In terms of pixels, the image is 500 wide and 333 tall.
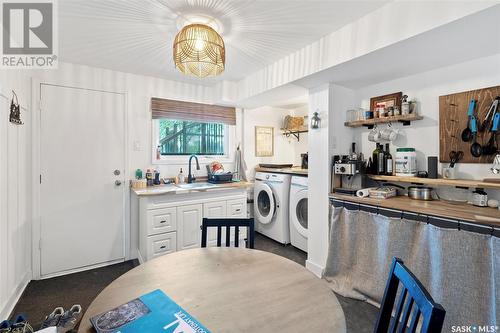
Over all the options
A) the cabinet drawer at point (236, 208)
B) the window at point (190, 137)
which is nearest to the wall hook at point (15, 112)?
the window at point (190, 137)

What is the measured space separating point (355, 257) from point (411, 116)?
1407mm

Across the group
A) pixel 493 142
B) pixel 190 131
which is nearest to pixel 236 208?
pixel 190 131

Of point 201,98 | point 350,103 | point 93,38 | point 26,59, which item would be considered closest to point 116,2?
point 93,38

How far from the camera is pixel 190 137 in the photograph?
357 centimetres

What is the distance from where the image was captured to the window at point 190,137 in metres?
3.35

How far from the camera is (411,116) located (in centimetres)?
220

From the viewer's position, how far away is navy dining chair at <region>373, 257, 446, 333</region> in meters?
0.70

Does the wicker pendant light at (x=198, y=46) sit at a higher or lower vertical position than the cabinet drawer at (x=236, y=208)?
higher

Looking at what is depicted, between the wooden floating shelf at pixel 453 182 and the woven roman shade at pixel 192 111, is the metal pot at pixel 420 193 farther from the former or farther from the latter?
the woven roman shade at pixel 192 111

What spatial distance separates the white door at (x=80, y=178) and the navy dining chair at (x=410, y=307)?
114 inches

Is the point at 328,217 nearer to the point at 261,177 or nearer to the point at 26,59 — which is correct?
the point at 261,177

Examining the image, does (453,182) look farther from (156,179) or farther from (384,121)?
(156,179)

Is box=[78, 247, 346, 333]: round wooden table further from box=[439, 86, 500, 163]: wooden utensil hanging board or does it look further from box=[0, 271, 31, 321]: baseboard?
box=[439, 86, 500, 163]: wooden utensil hanging board

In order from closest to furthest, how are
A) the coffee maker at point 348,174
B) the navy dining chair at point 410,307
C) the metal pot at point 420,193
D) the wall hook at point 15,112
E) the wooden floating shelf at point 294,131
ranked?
the navy dining chair at point 410,307
the wall hook at point 15,112
the metal pot at point 420,193
the coffee maker at point 348,174
the wooden floating shelf at point 294,131
